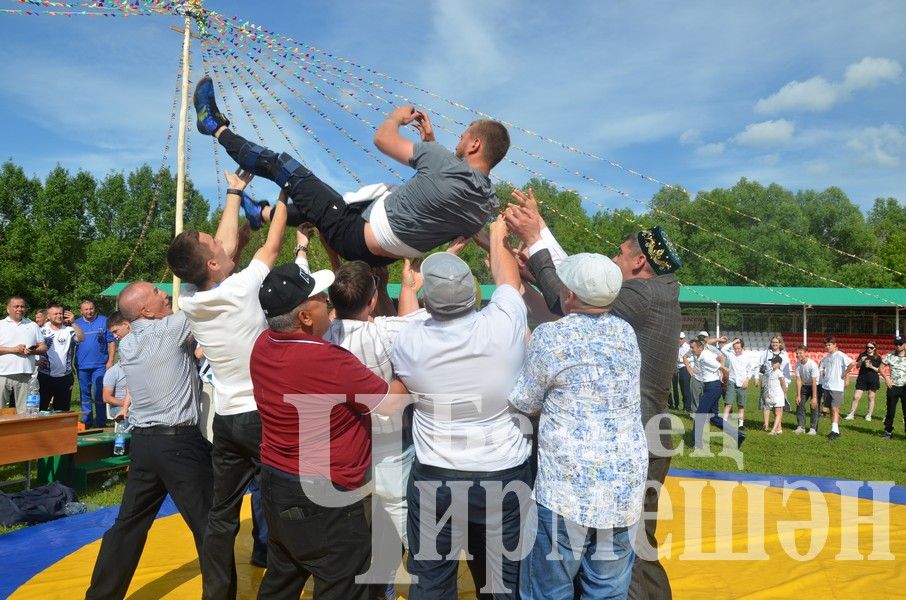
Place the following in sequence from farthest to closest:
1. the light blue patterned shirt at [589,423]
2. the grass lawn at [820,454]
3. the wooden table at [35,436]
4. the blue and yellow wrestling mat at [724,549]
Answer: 1. the grass lawn at [820,454]
2. the wooden table at [35,436]
3. the blue and yellow wrestling mat at [724,549]
4. the light blue patterned shirt at [589,423]

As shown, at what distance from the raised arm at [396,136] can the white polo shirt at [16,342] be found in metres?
8.71

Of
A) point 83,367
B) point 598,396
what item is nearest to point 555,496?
point 598,396

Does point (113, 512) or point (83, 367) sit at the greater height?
point (83, 367)

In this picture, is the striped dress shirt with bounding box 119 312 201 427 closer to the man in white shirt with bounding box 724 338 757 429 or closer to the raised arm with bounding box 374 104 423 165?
the raised arm with bounding box 374 104 423 165

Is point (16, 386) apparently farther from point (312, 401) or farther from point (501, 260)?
point (501, 260)

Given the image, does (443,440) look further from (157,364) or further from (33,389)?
(33,389)

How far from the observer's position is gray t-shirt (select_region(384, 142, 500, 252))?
3.49 meters

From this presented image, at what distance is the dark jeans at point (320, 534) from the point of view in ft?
10.1

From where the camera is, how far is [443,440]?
10.4 feet

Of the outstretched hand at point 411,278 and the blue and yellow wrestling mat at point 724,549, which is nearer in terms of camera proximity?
the outstretched hand at point 411,278

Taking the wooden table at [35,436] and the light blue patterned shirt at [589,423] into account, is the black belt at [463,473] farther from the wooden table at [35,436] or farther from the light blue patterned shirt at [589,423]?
the wooden table at [35,436]

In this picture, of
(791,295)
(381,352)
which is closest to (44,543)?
(381,352)

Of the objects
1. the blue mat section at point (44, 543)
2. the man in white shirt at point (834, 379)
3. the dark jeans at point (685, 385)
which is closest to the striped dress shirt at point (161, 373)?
the blue mat section at point (44, 543)

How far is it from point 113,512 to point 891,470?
1031cm
